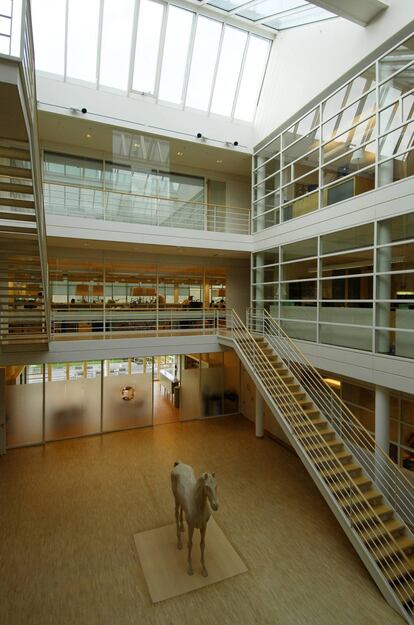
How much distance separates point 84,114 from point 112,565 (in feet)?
35.0

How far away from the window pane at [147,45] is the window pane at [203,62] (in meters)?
1.21

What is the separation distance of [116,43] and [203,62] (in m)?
2.77

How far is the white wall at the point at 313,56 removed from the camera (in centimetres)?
653

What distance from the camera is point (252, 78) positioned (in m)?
11.6

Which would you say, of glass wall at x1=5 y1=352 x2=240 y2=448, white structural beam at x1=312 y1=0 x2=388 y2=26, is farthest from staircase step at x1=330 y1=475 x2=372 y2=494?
white structural beam at x1=312 y1=0 x2=388 y2=26

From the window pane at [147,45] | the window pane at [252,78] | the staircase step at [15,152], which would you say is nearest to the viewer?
the staircase step at [15,152]

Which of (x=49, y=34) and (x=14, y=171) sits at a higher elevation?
(x=49, y=34)

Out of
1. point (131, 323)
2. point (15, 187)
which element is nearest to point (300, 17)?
point (15, 187)

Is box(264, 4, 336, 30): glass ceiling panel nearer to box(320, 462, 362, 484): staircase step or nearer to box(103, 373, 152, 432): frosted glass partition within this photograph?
box(320, 462, 362, 484): staircase step

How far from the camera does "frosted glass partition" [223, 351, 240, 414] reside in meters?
13.0

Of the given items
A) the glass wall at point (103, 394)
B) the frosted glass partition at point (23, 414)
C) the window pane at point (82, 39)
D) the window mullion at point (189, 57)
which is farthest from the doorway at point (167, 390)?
the window pane at point (82, 39)

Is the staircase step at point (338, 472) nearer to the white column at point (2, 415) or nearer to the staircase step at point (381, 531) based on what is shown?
the staircase step at point (381, 531)

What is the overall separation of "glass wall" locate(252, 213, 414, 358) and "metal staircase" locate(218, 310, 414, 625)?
933mm

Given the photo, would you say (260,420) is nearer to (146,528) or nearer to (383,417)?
(383,417)
